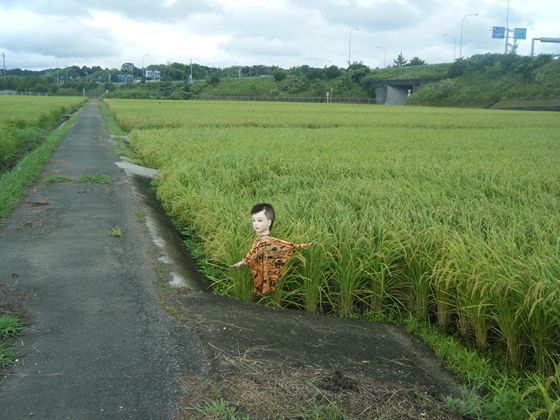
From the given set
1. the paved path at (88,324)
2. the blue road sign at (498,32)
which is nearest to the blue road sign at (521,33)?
the blue road sign at (498,32)

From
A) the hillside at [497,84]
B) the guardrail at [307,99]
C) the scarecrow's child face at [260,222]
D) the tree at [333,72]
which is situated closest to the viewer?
the scarecrow's child face at [260,222]

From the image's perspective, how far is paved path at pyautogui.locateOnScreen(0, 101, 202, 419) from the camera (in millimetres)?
2527

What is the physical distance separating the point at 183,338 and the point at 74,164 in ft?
27.9

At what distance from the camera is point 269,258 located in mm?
4043

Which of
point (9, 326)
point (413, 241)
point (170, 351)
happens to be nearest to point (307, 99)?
point (413, 241)

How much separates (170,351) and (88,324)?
27.2 inches

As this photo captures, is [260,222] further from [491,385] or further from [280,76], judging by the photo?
[280,76]

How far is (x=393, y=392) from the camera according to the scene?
2.68m

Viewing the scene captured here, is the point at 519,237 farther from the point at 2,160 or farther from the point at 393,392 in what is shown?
the point at 2,160

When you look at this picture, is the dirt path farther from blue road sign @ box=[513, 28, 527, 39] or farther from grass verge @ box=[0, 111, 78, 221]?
blue road sign @ box=[513, 28, 527, 39]

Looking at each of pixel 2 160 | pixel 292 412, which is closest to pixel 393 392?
pixel 292 412

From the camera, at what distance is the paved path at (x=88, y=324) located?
2527 mm

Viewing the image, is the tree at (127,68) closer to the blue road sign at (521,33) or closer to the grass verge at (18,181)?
the blue road sign at (521,33)

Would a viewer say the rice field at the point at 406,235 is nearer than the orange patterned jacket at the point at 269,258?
Yes
